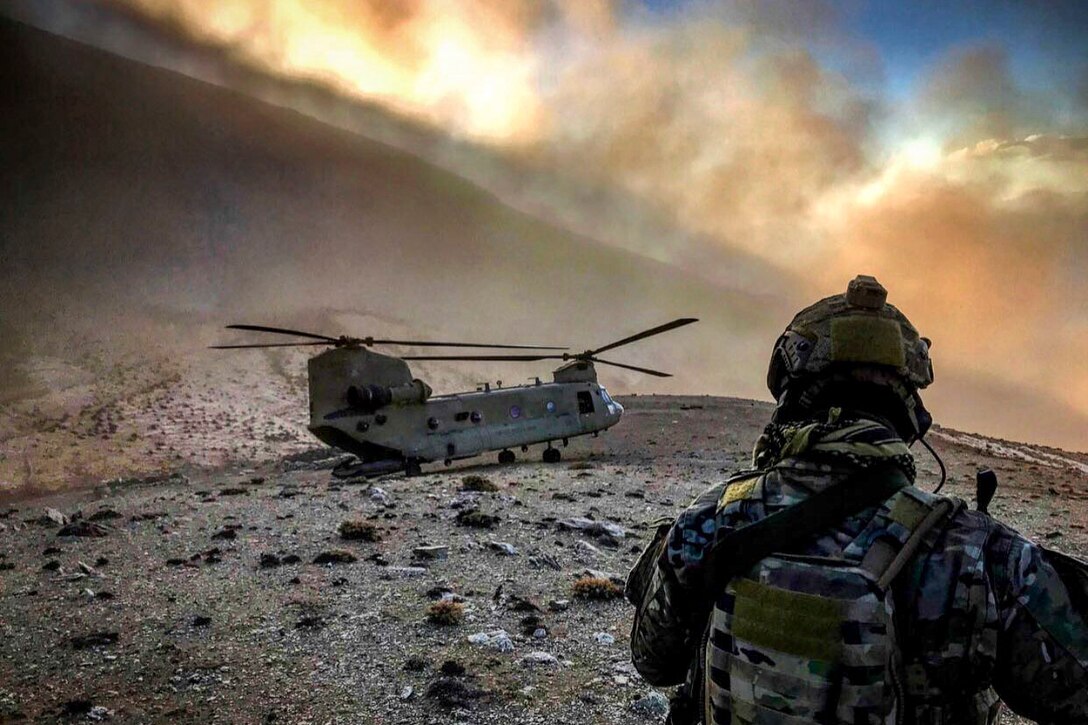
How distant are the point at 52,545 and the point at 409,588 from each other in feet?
22.8

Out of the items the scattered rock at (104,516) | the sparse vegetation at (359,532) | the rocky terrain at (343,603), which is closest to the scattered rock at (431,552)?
the rocky terrain at (343,603)

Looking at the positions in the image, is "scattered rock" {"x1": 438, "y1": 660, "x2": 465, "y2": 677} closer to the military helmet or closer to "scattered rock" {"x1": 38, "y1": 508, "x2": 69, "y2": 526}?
the military helmet

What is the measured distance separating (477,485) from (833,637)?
13635mm

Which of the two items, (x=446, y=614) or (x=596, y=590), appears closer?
(x=446, y=614)

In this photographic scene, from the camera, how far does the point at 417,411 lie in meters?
20.5

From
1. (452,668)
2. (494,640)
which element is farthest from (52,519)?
(452,668)

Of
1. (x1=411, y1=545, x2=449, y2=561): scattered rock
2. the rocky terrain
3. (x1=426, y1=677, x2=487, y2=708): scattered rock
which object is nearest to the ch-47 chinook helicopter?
the rocky terrain

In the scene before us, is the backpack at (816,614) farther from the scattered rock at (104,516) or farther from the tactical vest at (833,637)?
the scattered rock at (104,516)

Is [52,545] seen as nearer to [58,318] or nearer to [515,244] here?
[58,318]

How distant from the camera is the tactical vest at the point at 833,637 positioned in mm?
2250

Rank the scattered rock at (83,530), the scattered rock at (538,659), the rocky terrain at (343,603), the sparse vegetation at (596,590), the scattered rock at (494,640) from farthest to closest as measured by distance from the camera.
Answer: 1. the scattered rock at (83,530)
2. the sparse vegetation at (596,590)
3. the scattered rock at (494,640)
4. the scattered rock at (538,659)
5. the rocky terrain at (343,603)

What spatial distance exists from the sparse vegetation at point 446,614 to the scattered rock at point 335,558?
8.22 feet

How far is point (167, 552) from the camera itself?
36.8 ft

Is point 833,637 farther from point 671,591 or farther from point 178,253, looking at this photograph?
point 178,253
